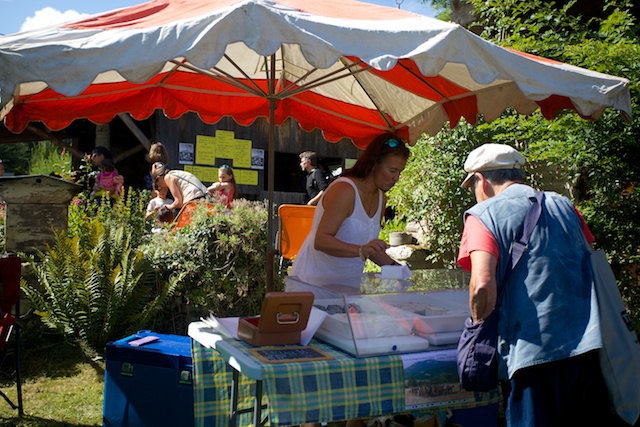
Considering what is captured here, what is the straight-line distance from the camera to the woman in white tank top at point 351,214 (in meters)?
3.30

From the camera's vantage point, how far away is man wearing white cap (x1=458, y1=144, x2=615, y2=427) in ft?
6.98

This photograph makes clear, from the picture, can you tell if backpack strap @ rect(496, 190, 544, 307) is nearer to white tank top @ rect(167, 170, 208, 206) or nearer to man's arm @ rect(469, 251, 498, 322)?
man's arm @ rect(469, 251, 498, 322)

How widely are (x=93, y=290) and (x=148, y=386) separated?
1881 millimetres

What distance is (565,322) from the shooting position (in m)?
2.14

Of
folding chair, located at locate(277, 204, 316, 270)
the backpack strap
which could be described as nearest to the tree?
folding chair, located at locate(277, 204, 316, 270)

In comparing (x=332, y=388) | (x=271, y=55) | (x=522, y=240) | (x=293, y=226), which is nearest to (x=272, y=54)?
(x=271, y=55)

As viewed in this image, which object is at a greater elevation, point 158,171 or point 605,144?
point 158,171

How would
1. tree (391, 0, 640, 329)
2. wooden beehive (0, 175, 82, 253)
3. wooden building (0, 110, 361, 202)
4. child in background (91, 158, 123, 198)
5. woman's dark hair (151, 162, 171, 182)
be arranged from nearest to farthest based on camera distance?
tree (391, 0, 640, 329)
wooden beehive (0, 175, 82, 253)
woman's dark hair (151, 162, 171, 182)
child in background (91, 158, 123, 198)
wooden building (0, 110, 361, 202)

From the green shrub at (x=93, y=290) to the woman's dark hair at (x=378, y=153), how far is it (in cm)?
223

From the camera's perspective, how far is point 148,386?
307 centimetres

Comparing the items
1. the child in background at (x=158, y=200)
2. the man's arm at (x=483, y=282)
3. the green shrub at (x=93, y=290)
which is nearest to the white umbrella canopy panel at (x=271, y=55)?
the man's arm at (x=483, y=282)

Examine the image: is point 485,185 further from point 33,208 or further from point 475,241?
point 33,208

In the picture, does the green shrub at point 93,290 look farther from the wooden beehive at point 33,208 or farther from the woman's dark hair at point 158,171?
the woman's dark hair at point 158,171

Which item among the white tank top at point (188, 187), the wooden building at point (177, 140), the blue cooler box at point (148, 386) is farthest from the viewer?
the wooden building at point (177, 140)
